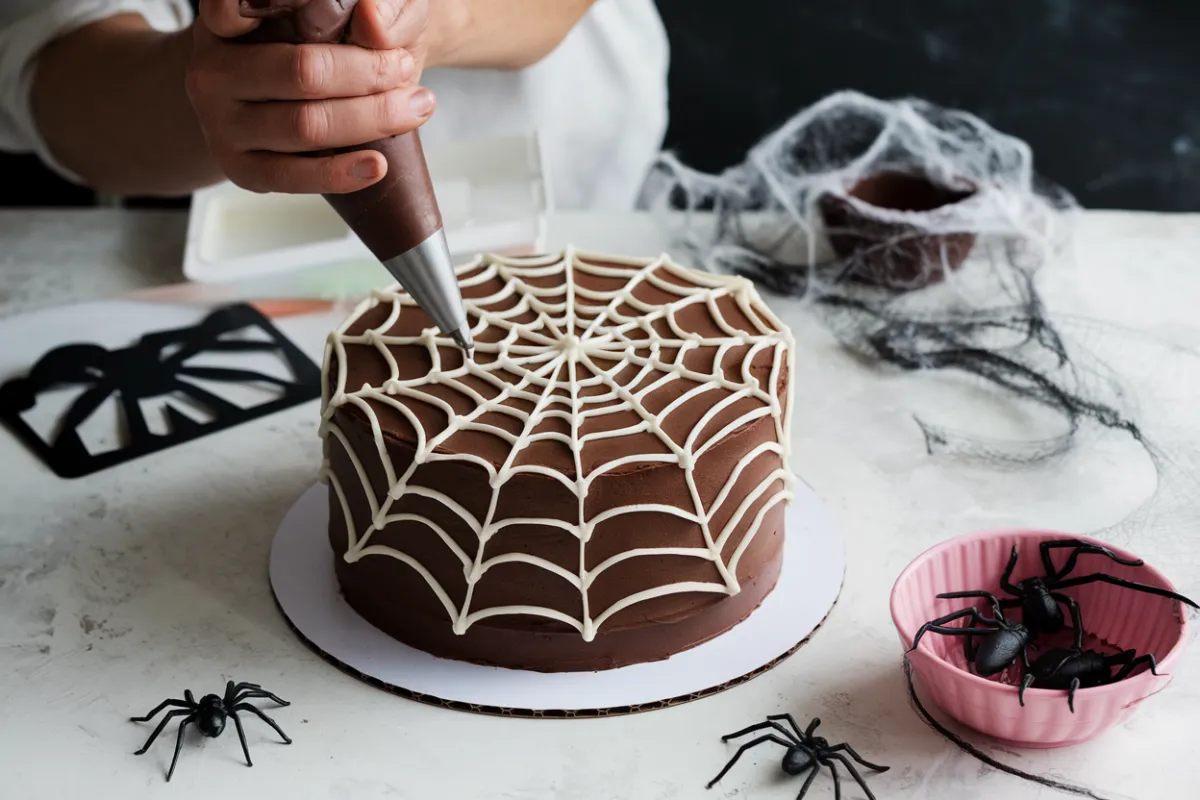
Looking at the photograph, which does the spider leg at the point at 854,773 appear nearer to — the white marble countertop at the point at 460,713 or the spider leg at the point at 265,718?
the white marble countertop at the point at 460,713

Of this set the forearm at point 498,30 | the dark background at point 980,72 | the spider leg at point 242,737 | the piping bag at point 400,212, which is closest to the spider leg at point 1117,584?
the piping bag at point 400,212

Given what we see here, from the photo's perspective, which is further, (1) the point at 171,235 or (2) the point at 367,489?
(1) the point at 171,235

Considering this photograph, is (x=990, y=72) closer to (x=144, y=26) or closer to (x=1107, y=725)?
(x=144, y=26)

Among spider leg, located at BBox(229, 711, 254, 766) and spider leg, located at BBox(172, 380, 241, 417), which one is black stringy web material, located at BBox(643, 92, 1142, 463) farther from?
spider leg, located at BBox(229, 711, 254, 766)

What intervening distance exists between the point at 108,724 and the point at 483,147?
1130mm

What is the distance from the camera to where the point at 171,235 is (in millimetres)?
2105

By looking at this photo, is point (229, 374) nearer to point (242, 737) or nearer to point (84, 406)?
point (84, 406)

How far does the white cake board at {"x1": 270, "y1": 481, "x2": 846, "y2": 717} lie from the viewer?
118 centimetres

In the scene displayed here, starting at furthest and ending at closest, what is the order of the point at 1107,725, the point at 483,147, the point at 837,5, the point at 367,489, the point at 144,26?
the point at 837,5, the point at 483,147, the point at 144,26, the point at 367,489, the point at 1107,725

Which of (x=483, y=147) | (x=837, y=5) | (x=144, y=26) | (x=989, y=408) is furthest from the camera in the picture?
(x=837, y=5)

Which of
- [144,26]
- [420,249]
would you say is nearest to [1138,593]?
[420,249]

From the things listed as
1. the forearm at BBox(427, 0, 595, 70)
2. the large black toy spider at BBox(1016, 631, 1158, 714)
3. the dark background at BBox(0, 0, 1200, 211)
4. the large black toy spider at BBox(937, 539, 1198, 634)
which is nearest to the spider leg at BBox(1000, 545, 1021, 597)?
the large black toy spider at BBox(937, 539, 1198, 634)

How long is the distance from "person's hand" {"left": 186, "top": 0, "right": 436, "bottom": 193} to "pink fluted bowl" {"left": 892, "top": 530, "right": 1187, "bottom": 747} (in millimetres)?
603

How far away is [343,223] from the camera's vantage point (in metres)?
1.96
